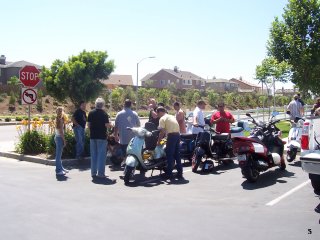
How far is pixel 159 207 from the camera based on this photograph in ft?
22.2

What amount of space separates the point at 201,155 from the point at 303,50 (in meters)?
14.3

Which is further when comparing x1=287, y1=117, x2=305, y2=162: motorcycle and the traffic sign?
the traffic sign

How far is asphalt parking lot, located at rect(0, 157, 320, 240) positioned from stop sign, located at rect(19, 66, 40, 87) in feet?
12.7

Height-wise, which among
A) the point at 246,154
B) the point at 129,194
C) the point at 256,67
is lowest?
the point at 129,194

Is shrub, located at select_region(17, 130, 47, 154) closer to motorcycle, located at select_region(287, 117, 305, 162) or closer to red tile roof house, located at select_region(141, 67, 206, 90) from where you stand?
motorcycle, located at select_region(287, 117, 305, 162)

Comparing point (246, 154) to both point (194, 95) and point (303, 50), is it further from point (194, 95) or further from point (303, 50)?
A: point (194, 95)

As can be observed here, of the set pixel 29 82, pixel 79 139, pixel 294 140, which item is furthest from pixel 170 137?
pixel 29 82

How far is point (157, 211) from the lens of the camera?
21.4 feet

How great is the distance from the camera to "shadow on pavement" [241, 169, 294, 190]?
8.37m

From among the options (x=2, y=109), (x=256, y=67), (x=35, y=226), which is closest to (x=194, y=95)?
(x=2, y=109)

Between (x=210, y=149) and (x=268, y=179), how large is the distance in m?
1.77

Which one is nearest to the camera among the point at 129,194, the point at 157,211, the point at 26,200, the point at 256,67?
the point at 157,211

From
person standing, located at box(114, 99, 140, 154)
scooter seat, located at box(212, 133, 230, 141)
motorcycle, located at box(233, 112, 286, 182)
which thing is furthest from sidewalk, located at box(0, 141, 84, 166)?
motorcycle, located at box(233, 112, 286, 182)

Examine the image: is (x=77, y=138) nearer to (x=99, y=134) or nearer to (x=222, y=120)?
(x=99, y=134)
